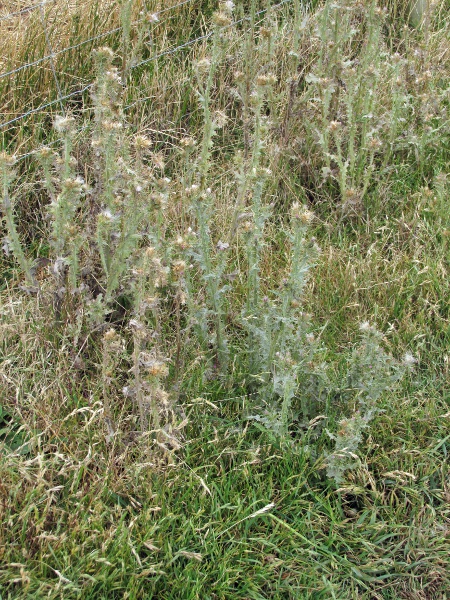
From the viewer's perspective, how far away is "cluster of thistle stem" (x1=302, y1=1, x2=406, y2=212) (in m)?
3.38

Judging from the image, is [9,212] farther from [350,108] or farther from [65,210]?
[350,108]

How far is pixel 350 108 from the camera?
3365 millimetres

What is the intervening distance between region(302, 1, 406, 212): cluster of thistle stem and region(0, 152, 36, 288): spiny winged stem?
1462 mm

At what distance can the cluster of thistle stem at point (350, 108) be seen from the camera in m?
3.38

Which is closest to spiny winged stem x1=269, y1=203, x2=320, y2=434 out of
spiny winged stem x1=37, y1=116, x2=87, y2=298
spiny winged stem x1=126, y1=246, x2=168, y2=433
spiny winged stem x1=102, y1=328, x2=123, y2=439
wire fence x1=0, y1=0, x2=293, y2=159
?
spiny winged stem x1=126, y1=246, x2=168, y2=433

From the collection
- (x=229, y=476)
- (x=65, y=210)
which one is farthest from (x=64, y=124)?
(x=229, y=476)

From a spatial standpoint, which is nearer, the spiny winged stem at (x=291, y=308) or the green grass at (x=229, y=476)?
the green grass at (x=229, y=476)

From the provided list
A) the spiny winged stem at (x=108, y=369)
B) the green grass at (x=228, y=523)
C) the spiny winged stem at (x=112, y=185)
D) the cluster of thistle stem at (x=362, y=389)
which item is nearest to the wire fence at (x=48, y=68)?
the spiny winged stem at (x=112, y=185)

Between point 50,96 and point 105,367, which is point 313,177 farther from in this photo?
point 105,367

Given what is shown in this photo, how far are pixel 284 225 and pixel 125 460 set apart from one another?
152cm

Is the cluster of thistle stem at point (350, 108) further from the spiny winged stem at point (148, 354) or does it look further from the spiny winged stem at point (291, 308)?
the spiny winged stem at point (148, 354)

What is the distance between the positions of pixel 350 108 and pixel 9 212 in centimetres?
167

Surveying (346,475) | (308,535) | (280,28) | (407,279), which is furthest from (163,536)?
(280,28)

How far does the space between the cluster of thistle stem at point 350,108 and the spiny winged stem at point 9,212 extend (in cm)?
146
